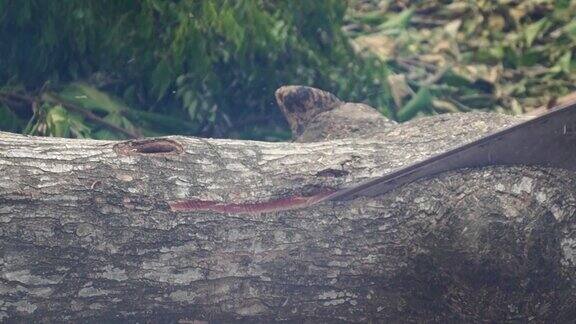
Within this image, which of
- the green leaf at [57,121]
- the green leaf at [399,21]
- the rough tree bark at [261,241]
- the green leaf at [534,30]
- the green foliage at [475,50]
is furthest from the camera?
the green leaf at [399,21]

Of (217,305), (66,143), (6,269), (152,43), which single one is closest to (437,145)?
(217,305)

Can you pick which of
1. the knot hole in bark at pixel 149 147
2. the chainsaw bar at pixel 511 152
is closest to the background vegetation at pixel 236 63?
the knot hole in bark at pixel 149 147

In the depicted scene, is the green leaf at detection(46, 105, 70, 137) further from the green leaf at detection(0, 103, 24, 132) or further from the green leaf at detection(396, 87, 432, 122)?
the green leaf at detection(396, 87, 432, 122)

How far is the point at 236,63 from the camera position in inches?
149

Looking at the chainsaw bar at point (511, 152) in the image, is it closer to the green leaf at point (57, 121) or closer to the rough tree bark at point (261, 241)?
the rough tree bark at point (261, 241)

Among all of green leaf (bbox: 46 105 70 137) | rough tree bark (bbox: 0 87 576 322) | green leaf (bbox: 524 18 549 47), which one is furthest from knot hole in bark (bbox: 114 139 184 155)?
green leaf (bbox: 524 18 549 47)

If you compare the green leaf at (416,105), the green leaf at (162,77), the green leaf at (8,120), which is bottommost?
the green leaf at (416,105)

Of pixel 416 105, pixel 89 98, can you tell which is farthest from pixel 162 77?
pixel 416 105

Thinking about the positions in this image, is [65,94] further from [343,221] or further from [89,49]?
[343,221]

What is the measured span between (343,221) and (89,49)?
1747 mm

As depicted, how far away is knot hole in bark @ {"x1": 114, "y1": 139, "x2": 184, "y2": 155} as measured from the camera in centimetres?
241

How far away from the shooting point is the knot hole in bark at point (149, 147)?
241 centimetres

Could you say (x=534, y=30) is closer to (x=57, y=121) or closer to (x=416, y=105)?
(x=416, y=105)

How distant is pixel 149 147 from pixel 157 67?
4.16 ft
